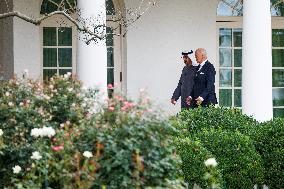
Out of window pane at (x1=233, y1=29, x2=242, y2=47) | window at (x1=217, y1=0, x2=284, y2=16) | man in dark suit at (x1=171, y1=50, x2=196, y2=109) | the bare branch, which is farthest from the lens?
window pane at (x1=233, y1=29, x2=242, y2=47)

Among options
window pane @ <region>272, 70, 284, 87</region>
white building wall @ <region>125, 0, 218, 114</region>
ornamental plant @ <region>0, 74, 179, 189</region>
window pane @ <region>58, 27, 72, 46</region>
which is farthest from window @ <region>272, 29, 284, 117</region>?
ornamental plant @ <region>0, 74, 179, 189</region>

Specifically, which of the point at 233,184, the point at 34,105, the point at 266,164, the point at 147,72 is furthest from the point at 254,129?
the point at 147,72

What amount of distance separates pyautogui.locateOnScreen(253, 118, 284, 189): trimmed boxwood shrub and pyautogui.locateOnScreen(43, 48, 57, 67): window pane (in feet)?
17.3

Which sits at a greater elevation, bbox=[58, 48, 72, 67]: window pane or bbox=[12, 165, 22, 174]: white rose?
bbox=[58, 48, 72, 67]: window pane

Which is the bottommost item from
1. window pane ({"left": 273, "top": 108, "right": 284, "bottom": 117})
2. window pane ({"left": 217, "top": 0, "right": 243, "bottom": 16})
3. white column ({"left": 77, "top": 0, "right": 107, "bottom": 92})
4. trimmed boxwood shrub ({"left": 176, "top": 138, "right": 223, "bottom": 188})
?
trimmed boxwood shrub ({"left": 176, "top": 138, "right": 223, "bottom": 188})

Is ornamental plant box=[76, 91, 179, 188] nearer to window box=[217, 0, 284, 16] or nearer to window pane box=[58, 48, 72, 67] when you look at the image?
window pane box=[58, 48, 72, 67]

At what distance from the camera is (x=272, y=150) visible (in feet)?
27.0

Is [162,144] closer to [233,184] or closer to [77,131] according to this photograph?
[77,131]

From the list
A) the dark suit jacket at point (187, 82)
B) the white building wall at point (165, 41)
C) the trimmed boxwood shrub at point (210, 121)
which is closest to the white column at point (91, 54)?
the trimmed boxwood shrub at point (210, 121)

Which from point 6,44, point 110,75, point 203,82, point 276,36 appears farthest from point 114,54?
point 276,36

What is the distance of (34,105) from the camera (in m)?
5.96

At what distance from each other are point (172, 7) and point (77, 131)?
7769mm

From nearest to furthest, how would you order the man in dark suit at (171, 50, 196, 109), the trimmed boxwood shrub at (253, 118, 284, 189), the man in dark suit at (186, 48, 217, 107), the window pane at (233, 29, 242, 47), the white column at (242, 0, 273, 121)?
the trimmed boxwood shrub at (253, 118, 284, 189) → the white column at (242, 0, 273, 121) → the man in dark suit at (186, 48, 217, 107) → the man in dark suit at (171, 50, 196, 109) → the window pane at (233, 29, 242, 47)

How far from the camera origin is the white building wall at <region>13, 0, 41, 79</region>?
12.3m
